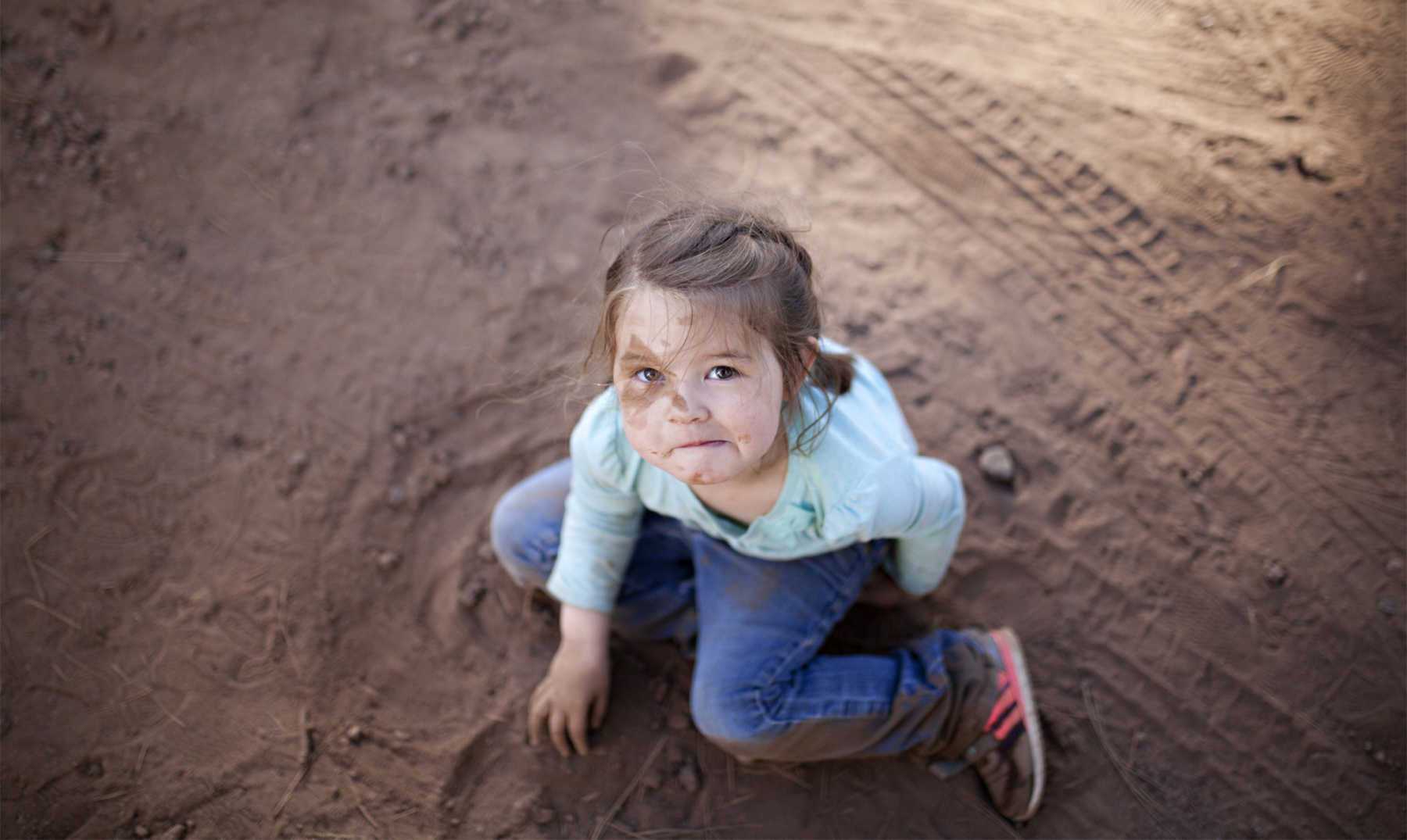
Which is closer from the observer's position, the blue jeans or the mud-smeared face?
the mud-smeared face

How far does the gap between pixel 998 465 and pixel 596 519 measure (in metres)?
1.00

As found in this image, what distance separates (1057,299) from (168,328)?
7.63 ft

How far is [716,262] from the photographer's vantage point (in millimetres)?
1265

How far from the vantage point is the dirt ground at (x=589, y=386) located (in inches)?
73.5

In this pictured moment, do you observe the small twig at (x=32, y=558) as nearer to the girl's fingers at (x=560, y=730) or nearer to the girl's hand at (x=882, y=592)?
the girl's fingers at (x=560, y=730)

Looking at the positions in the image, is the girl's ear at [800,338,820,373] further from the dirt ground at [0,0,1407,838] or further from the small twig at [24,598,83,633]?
the small twig at [24,598,83,633]

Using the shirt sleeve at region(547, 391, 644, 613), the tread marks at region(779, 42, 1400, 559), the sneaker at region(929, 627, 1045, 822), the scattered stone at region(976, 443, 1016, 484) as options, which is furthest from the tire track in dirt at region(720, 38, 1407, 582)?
the shirt sleeve at region(547, 391, 644, 613)

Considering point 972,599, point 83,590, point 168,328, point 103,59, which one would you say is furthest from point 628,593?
point 103,59

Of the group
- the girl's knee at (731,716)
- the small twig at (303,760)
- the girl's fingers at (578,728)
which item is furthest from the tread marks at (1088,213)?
the small twig at (303,760)

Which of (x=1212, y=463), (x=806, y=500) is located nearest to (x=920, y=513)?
(x=806, y=500)

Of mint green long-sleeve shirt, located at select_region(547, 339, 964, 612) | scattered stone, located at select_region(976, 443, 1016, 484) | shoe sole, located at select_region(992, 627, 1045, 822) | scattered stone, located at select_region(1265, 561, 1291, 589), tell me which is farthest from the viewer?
scattered stone, located at select_region(976, 443, 1016, 484)

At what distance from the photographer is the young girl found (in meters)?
1.29

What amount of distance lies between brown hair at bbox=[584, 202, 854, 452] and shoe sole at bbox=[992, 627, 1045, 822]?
2.67 feet

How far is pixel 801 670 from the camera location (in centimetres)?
174
